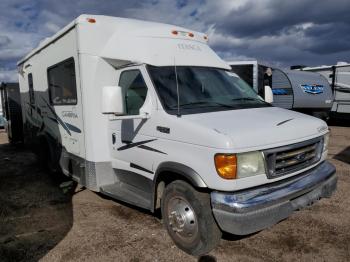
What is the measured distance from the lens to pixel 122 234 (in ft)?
15.6

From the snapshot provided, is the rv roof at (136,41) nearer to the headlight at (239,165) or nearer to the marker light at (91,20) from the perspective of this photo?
the marker light at (91,20)

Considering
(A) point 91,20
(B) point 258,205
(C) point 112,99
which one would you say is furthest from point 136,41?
(B) point 258,205

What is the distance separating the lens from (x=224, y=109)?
4.38 meters

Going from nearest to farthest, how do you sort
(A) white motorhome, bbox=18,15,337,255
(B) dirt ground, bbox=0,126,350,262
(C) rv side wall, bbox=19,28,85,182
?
(A) white motorhome, bbox=18,15,337,255
(B) dirt ground, bbox=0,126,350,262
(C) rv side wall, bbox=19,28,85,182

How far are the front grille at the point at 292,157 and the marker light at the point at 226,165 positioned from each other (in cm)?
39

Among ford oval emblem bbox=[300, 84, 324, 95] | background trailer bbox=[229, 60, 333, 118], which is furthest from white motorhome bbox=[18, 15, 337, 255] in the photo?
ford oval emblem bbox=[300, 84, 324, 95]

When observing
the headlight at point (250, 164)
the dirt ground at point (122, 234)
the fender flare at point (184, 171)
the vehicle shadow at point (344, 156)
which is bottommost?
the dirt ground at point (122, 234)

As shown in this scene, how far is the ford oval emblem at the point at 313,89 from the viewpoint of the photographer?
13.8 metres

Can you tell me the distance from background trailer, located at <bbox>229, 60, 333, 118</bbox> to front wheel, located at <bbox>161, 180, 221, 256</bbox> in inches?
366

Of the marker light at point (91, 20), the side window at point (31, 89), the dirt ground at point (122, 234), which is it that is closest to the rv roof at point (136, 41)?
the marker light at point (91, 20)

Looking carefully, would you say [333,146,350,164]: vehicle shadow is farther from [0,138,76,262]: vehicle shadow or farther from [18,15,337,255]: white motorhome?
[0,138,76,262]: vehicle shadow

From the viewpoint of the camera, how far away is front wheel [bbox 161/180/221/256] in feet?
12.5

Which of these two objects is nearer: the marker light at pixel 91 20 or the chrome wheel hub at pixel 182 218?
the chrome wheel hub at pixel 182 218

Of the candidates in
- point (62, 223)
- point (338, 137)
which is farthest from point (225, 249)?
point (338, 137)
